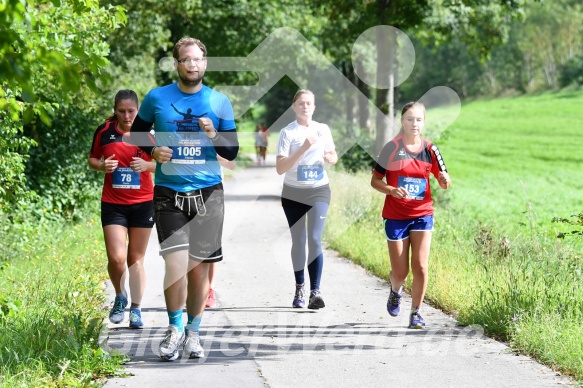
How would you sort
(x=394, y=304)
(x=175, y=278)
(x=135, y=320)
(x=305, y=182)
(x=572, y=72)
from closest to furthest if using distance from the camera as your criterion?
(x=175, y=278) → (x=135, y=320) → (x=394, y=304) → (x=305, y=182) → (x=572, y=72)

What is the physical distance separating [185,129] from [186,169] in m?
0.28

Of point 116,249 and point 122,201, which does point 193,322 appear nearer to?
point 116,249

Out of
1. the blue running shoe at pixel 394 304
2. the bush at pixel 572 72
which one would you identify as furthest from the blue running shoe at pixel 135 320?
the bush at pixel 572 72

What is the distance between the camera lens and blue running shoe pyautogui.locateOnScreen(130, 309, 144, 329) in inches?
309

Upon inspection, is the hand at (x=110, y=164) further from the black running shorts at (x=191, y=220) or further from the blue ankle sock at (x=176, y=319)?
the blue ankle sock at (x=176, y=319)

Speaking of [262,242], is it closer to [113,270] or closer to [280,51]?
[113,270]

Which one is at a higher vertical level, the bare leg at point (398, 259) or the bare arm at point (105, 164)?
the bare arm at point (105, 164)

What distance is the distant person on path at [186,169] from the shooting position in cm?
650

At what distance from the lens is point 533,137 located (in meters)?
48.9

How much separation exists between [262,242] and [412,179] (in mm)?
6836

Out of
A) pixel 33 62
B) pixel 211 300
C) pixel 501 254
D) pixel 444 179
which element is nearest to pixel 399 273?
pixel 444 179

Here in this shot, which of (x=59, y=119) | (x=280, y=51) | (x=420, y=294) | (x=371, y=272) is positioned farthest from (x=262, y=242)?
(x=280, y=51)

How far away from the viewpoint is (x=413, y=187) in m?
7.82

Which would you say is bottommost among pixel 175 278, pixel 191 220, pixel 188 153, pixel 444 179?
pixel 175 278
